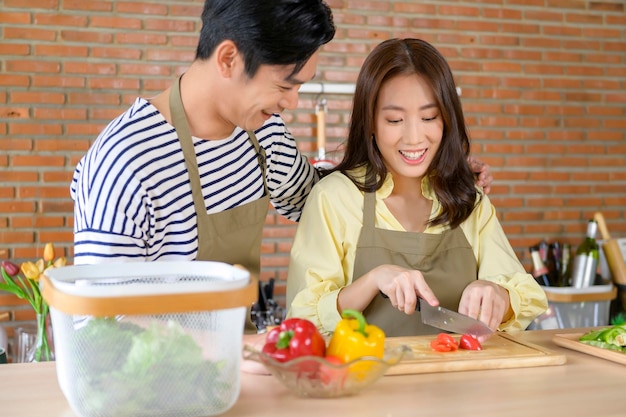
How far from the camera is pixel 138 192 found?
159cm

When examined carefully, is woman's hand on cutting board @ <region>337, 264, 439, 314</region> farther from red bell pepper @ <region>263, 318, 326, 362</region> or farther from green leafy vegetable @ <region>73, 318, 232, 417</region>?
green leafy vegetable @ <region>73, 318, 232, 417</region>

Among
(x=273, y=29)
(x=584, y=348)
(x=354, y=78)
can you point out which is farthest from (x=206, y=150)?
(x=354, y=78)

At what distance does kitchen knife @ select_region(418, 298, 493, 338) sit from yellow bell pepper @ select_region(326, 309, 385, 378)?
41 cm

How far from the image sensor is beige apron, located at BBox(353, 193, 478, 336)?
79.0 inches

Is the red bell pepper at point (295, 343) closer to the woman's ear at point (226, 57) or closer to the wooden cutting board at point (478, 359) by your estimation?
the wooden cutting board at point (478, 359)

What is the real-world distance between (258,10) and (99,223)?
55cm

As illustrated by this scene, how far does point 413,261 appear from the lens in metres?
2.05

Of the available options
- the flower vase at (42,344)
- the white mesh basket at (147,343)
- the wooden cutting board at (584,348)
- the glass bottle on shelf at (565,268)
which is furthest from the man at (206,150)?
the glass bottle on shelf at (565,268)

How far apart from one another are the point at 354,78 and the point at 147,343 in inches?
130

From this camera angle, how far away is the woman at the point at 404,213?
2.00m

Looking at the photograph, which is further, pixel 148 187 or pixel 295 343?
pixel 148 187

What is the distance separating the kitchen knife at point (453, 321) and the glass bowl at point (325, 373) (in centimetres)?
44

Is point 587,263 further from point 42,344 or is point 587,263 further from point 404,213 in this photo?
point 42,344

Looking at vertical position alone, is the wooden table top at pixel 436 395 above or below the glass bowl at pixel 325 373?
below
